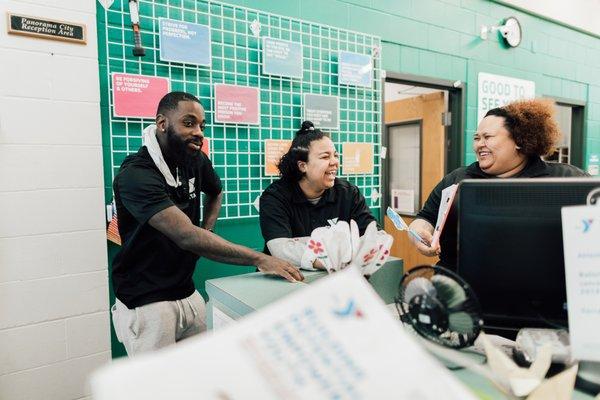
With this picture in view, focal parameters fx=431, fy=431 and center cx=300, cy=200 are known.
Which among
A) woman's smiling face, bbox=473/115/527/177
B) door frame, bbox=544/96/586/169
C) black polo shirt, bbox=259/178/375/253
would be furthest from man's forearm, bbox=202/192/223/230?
door frame, bbox=544/96/586/169

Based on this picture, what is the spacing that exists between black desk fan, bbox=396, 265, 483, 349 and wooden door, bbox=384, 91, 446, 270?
2833mm

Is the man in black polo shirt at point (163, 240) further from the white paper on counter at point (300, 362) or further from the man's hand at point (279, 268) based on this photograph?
the white paper on counter at point (300, 362)

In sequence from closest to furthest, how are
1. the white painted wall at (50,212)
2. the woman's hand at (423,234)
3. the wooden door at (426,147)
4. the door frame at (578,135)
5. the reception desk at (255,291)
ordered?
the reception desk at (255,291) < the woman's hand at (423,234) < the white painted wall at (50,212) < the wooden door at (426,147) < the door frame at (578,135)

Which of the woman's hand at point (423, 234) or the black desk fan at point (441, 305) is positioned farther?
the woman's hand at point (423, 234)

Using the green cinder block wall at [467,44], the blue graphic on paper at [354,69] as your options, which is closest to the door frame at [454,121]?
the green cinder block wall at [467,44]

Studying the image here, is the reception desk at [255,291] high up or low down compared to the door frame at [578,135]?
down

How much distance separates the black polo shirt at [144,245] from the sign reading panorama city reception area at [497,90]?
261 centimetres

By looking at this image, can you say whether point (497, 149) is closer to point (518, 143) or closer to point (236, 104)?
point (518, 143)

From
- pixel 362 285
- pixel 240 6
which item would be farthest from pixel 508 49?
pixel 362 285

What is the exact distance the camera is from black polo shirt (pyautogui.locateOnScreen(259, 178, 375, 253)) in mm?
1769

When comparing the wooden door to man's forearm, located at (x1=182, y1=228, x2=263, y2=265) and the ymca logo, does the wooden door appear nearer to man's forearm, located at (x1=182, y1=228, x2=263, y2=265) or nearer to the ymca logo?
man's forearm, located at (x1=182, y1=228, x2=263, y2=265)

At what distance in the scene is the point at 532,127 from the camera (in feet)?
6.19

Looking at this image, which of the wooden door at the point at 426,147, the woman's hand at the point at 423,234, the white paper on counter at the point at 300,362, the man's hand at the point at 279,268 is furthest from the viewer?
the wooden door at the point at 426,147

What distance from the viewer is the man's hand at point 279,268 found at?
51.2 inches
